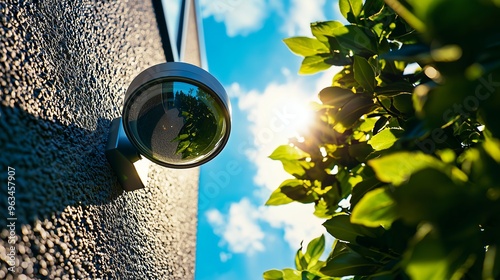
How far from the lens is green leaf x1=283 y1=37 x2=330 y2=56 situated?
1.17 meters

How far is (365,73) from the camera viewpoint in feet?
2.97

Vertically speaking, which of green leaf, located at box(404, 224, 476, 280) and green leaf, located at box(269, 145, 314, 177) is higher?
green leaf, located at box(269, 145, 314, 177)

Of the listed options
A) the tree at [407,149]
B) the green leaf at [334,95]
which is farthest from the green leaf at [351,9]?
the green leaf at [334,95]

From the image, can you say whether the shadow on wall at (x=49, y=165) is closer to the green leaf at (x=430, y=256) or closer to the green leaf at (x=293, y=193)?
the green leaf at (x=293, y=193)

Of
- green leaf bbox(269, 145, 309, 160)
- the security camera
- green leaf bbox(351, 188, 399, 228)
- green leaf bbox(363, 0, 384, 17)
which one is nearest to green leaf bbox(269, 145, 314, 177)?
green leaf bbox(269, 145, 309, 160)

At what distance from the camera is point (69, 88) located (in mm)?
1080

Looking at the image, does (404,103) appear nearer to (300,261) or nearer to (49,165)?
(300,261)

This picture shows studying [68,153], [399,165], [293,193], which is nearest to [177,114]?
[68,153]

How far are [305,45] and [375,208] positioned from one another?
85 cm

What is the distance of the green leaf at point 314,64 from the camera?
1.17m

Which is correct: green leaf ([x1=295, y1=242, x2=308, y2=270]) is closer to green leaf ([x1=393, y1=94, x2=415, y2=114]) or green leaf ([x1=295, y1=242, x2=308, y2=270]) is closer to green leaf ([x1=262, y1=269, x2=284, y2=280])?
green leaf ([x1=262, y1=269, x2=284, y2=280])

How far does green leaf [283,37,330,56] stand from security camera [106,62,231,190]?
0.26m

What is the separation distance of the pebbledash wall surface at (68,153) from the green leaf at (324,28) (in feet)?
2.14

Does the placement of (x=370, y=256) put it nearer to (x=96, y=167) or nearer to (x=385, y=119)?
(x=385, y=119)
